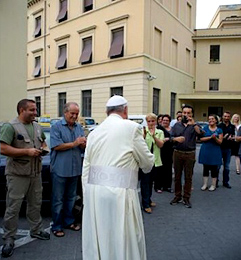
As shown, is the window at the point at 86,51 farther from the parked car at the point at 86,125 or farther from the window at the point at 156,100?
the parked car at the point at 86,125

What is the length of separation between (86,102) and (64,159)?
19989 millimetres

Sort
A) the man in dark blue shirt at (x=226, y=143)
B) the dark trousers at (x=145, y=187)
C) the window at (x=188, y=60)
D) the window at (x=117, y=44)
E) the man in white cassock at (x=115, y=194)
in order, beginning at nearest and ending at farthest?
1. the man in white cassock at (x=115, y=194)
2. the dark trousers at (x=145, y=187)
3. the man in dark blue shirt at (x=226, y=143)
4. the window at (x=117, y=44)
5. the window at (x=188, y=60)

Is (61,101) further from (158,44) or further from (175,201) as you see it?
(175,201)

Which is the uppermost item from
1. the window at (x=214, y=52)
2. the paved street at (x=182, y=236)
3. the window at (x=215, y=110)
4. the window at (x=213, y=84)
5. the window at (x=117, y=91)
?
the window at (x=214, y=52)

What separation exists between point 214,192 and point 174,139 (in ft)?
7.51

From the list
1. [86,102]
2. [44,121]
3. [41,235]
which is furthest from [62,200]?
[86,102]

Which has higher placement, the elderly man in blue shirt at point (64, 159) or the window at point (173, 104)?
the window at point (173, 104)

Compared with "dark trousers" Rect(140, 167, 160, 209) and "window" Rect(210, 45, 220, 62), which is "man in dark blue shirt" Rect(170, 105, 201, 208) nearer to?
"dark trousers" Rect(140, 167, 160, 209)

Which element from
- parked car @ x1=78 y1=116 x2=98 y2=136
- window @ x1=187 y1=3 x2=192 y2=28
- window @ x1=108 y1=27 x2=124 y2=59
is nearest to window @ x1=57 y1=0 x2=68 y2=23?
window @ x1=108 y1=27 x2=124 y2=59

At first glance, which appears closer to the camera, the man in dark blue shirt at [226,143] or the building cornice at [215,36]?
the man in dark blue shirt at [226,143]

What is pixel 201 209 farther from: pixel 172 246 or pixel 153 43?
pixel 153 43

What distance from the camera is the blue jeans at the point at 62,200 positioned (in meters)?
4.44

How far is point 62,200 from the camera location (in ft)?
14.8

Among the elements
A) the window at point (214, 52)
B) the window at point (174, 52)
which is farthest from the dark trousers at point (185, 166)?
the window at point (214, 52)
